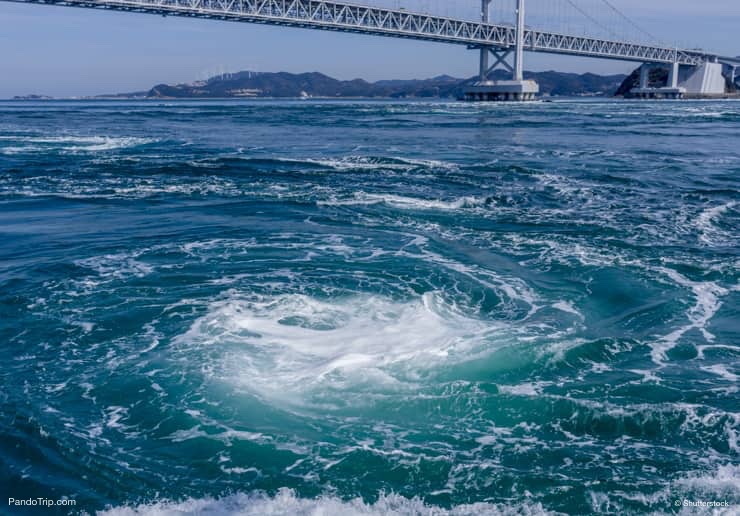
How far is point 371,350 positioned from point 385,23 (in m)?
76.4

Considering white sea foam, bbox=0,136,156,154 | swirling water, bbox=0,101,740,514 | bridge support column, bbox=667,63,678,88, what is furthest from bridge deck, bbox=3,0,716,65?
swirling water, bbox=0,101,740,514

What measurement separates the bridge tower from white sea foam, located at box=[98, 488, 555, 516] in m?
82.9

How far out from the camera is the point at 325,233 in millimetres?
12461

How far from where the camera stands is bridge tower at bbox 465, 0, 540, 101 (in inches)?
3236

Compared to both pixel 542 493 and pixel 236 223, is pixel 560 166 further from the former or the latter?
pixel 542 493

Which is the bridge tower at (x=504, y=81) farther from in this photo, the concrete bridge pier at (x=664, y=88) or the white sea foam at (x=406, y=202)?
the white sea foam at (x=406, y=202)

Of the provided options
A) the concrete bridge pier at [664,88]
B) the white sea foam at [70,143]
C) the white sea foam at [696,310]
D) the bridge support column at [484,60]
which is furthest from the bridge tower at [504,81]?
the white sea foam at [696,310]

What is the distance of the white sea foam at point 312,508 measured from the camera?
175 inches

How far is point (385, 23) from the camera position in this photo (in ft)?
→ 254

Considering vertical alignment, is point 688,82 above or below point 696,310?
above

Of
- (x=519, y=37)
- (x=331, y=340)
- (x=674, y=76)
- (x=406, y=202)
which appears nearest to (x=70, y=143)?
(x=406, y=202)

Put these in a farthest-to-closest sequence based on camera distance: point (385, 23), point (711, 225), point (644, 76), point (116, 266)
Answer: point (644, 76)
point (385, 23)
point (711, 225)
point (116, 266)

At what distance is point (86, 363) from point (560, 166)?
57.5 feet

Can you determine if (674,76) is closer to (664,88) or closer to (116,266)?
(664,88)
